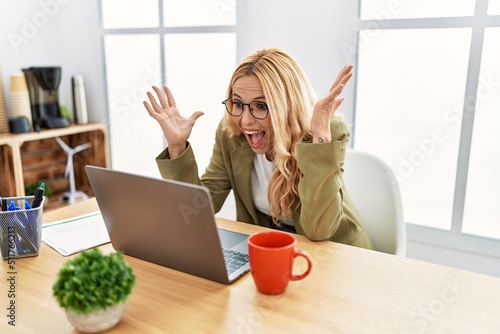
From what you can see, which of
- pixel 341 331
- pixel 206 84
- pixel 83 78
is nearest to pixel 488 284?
pixel 341 331

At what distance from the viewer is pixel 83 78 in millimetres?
3072

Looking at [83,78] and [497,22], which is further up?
[497,22]

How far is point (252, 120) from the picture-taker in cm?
136

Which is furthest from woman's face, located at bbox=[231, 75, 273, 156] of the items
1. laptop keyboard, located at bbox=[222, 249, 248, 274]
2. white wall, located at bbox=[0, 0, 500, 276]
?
white wall, located at bbox=[0, 0, 500, 276]

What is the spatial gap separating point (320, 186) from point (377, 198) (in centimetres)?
37

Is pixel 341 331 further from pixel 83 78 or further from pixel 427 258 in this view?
pixel 83 78

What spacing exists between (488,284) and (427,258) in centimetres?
118

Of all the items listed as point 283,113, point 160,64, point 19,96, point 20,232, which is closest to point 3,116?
point 19,96

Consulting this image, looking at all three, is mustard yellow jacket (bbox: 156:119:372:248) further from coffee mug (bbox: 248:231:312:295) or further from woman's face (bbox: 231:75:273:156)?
coffee mug (bbox: 248:231:312:295)

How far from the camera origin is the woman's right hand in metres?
1.32

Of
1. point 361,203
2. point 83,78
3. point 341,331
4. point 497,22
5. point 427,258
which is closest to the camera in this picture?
point 341,331

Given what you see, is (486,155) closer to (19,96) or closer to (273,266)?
(273,266)

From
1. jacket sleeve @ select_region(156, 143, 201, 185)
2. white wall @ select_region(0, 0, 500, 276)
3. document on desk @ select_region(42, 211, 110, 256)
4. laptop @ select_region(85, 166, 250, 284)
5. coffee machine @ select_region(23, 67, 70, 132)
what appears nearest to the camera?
laptop @ select_region(85, 166, 250, 284)

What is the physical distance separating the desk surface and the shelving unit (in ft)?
5.92
